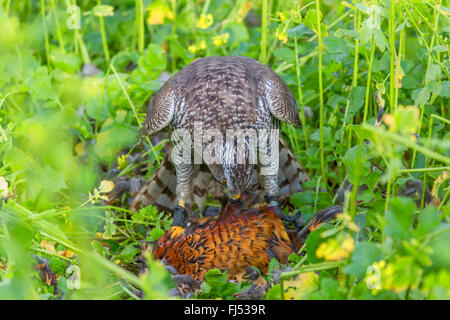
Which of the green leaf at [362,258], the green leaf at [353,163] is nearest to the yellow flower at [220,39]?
the green leaf at [353,163]

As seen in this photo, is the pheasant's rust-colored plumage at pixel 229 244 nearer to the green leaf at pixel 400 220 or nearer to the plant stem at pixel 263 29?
the green leaf at pixel 400 220

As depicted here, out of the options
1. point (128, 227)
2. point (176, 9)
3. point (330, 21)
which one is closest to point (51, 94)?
point (128, 227)

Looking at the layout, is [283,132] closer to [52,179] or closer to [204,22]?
[204,22]

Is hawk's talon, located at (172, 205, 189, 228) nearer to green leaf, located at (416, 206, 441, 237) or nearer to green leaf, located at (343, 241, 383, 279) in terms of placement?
green leaf, located at (343, 241, 383, 279)

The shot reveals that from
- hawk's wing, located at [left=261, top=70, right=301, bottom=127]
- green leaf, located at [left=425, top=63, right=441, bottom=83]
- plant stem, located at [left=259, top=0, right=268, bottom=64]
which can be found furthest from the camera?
plant stem, located at [left=259, top=0, right=268, bottom=64]

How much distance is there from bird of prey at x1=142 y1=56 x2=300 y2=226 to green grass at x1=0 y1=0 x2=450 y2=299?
30 centimetres

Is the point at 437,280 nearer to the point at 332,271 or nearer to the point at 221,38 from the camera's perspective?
the point at 332,271

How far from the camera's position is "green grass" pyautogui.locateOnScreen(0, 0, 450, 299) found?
2391 mm

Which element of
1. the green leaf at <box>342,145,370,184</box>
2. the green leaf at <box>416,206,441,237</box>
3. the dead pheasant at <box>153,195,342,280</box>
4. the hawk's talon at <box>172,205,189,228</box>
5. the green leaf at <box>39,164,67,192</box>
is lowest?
the hawk's talon at <box>172,205,189,228</box>

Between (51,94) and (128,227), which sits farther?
(51,94)

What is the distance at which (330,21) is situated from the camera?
4930 mm

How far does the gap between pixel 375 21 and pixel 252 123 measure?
4.44ft

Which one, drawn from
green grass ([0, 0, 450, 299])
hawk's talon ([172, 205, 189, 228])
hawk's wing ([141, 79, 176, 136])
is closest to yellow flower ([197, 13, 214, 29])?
green grass ([0, 0, 450, 299])
